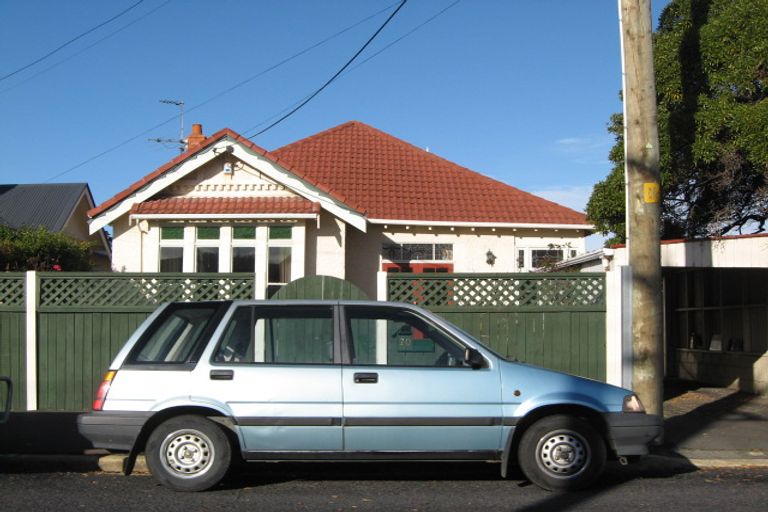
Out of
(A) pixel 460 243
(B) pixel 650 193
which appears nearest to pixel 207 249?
(A) pixel 460 243

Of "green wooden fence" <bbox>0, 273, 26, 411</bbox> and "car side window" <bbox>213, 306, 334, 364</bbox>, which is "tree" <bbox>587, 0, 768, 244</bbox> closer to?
"car side window" <bbox>213, 306, 334, 364</bbox>

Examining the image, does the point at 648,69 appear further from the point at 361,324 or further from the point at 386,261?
the point at 386,261

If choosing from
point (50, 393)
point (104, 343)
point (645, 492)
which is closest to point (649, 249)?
point (645, 492)

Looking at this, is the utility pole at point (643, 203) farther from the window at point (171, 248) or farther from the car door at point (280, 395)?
the window at point (171, 248)

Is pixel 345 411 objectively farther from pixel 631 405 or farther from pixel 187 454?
pixel 631 405

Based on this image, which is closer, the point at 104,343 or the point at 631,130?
the point at 631,130

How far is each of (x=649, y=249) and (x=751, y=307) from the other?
5.09 m

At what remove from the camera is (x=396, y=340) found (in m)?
7.32

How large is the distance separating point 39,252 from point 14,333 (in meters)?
6.20

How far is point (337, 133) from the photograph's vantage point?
20.8 m

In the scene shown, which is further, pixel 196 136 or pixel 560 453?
pixel 196 136

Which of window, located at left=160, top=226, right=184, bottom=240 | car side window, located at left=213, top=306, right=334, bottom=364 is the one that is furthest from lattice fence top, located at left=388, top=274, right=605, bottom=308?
window, located at left=160, top=226, right=184, bottom=240

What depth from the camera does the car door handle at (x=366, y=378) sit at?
7020 millimetres

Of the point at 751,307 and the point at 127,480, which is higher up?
the point at 751,307
